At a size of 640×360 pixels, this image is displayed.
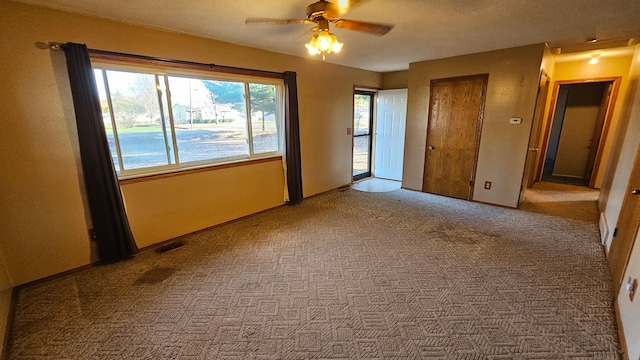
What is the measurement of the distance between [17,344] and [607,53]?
25.3 ft

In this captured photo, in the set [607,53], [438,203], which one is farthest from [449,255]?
[607,53]

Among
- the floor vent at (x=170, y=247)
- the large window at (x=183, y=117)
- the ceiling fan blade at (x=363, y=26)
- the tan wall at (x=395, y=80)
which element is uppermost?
the tan wall at (x=395, y=80)

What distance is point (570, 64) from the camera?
491 centimetres

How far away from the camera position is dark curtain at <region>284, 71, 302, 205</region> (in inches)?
152

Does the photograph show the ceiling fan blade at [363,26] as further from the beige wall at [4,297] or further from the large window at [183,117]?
the beige wall at [4,297]

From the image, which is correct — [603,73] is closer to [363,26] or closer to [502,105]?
[502,105]

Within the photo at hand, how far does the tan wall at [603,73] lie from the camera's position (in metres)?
4.52

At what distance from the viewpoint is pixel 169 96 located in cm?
289

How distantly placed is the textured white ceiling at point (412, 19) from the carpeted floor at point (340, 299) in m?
2.28

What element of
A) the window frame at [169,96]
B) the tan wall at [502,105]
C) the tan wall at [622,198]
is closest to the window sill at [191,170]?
the window frame at [169,96]

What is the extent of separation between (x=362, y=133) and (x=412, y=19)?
11.5 ft

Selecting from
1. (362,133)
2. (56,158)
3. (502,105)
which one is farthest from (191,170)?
(502,105)

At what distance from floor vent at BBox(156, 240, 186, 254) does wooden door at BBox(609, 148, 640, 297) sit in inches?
158

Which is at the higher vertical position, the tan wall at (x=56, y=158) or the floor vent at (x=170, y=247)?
the tan wall at (x=56, y=158)
